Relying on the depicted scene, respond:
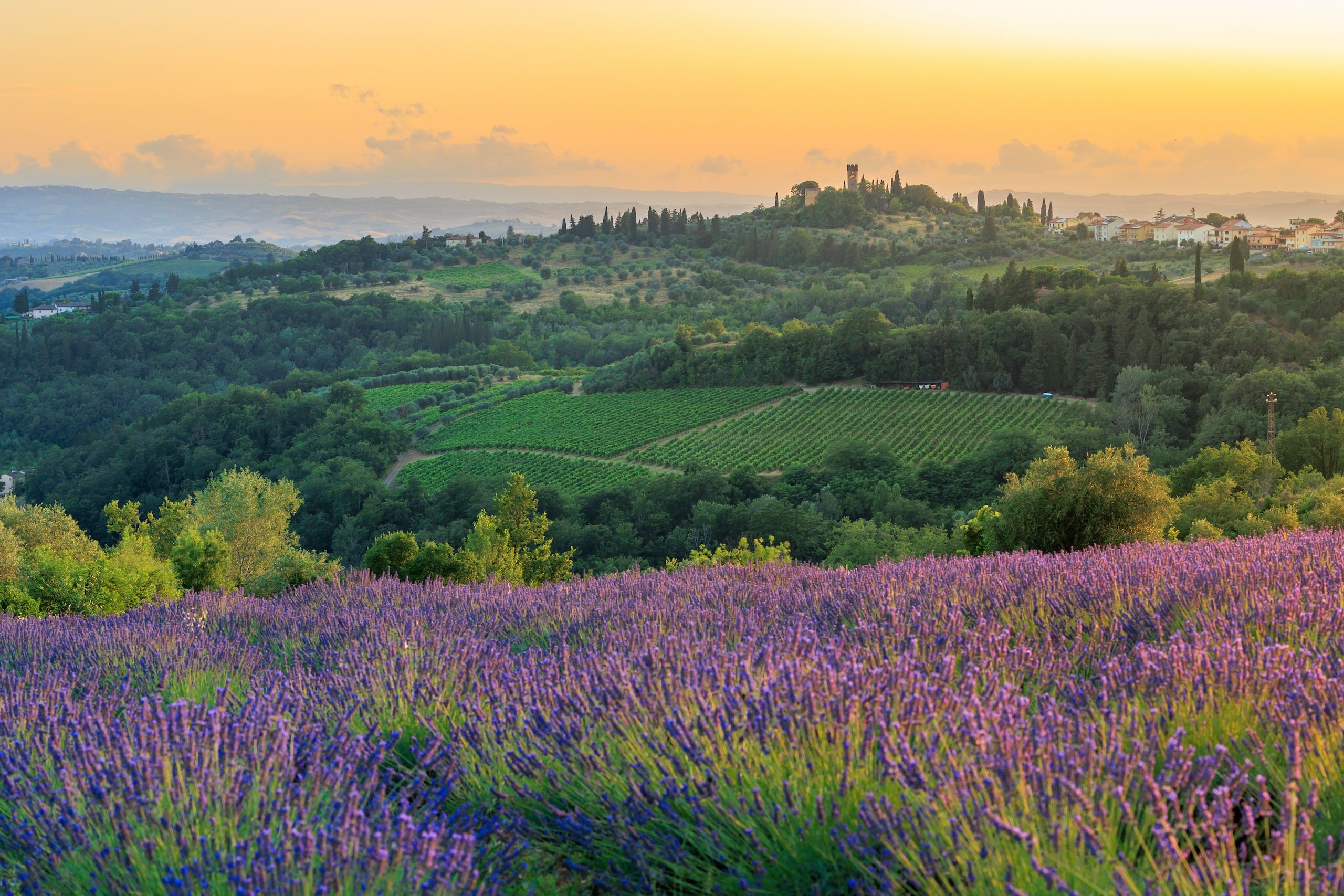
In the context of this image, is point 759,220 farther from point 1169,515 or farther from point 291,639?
point 291,639

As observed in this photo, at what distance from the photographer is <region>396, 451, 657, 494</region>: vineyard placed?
201 ft

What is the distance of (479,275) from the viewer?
16250 centimetres

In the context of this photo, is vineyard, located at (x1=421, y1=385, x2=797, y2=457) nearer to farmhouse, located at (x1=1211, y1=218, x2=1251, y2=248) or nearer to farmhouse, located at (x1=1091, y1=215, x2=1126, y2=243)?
farmhouse, located at (x1=1211, y1=218, x2=1251, y2=248)

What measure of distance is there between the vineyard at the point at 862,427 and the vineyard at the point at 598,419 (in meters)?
2.58

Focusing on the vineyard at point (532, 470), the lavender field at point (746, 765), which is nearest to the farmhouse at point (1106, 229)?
the vineyard at point (532, 470)

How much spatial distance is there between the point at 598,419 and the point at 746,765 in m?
73.1

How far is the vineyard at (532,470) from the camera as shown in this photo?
2411 inches

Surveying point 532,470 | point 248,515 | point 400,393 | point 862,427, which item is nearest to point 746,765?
point 248,515

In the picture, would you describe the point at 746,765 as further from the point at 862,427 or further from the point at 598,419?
the point at 598,419

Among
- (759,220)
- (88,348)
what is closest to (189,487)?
(88,348)

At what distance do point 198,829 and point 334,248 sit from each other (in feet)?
605

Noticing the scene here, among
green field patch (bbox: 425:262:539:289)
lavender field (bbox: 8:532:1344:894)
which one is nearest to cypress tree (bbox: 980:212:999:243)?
green field patch (bbox: 425:262:539:289)

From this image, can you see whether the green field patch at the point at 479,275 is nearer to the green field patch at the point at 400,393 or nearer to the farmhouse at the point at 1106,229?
the green field patch at the point at 400,393

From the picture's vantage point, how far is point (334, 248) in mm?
173625
